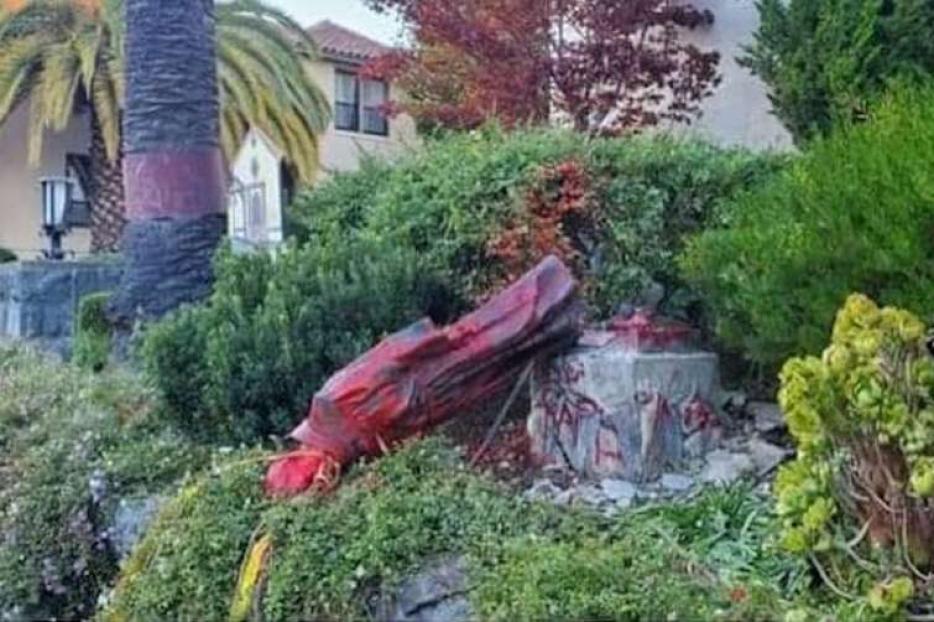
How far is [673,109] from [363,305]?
6797 millimetres

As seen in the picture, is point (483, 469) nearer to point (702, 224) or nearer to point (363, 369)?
point (363, 369)

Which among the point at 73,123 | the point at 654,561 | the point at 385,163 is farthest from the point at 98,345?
the point at 73,123

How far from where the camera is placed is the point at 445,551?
4.77m

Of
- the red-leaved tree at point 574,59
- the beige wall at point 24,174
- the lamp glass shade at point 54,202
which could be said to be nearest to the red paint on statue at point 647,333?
the red-leaved tree at point 574,59

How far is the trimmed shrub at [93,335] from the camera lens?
365 inches

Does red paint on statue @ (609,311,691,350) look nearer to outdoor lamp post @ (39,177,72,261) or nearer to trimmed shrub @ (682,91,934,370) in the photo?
trimmed shrub @ (682,91,934,370)

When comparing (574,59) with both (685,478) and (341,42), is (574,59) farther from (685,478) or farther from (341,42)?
(341,42)

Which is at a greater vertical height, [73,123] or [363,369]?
[73,123]

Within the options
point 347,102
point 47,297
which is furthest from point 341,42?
point 47,297

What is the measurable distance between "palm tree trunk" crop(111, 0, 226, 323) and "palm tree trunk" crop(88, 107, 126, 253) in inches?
474

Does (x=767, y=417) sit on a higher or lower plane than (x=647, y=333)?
lower

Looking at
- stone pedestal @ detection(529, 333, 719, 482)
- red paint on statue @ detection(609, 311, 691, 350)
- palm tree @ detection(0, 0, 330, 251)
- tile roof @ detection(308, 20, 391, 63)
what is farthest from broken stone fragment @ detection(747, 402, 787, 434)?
tile roof @ detection(308, 20, 391, 63)

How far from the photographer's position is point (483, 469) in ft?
19.7

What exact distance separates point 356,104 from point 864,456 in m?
21.9
